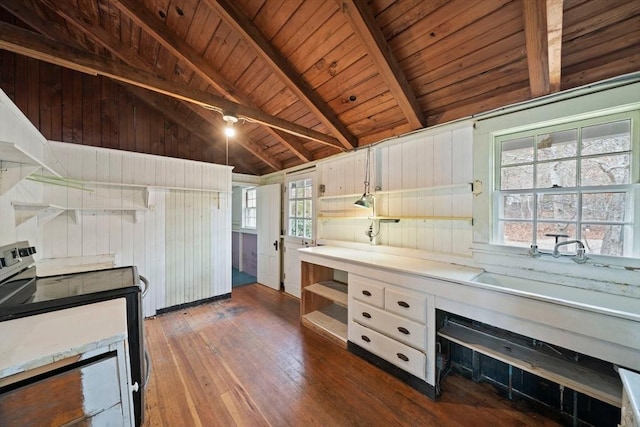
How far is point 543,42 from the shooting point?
4.92 ft

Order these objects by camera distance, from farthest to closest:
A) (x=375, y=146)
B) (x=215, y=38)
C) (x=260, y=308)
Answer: (x=260, y=308), (x=375, y=146), (x=215, y=38)

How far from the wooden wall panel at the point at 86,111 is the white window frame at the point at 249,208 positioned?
66.2 inches

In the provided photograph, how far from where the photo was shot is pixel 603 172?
167 centimetres

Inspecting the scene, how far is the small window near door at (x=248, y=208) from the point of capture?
5469 mm

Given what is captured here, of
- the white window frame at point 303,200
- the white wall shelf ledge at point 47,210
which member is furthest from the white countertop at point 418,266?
the white wall shelf ledge at point 47,210

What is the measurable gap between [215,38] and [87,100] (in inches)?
91.1

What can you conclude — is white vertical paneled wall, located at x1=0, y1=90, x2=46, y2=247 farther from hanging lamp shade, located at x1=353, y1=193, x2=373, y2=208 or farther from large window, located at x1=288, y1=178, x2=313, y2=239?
large window, located at x1=288, y1=178, x2=313, y2=239

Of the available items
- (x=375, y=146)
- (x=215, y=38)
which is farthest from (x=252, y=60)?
(x=375, y=146)

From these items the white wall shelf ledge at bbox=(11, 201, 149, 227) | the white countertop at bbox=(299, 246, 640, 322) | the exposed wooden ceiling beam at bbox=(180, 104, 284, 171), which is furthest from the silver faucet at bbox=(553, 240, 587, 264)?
the white wall shelf ledge at bbox=(11, 201, 149, 227)

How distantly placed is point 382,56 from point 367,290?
2063 mm

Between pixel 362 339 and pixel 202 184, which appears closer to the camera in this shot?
pixel 362 339

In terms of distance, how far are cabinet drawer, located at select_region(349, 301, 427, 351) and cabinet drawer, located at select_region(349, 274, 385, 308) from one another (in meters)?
0.06

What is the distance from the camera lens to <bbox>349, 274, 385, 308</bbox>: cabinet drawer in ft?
7.16

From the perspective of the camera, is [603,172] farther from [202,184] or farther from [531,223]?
[202,184]
